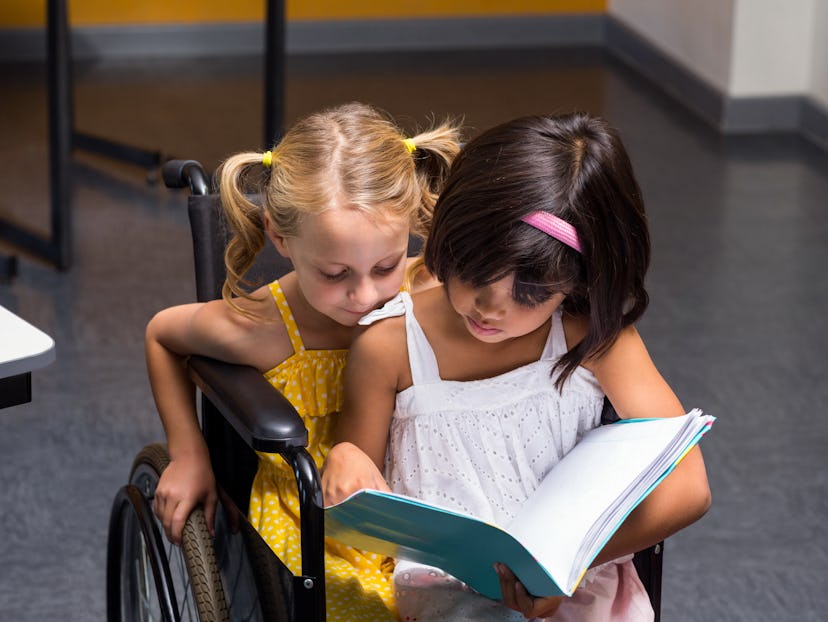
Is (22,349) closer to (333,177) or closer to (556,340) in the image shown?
(333,177)

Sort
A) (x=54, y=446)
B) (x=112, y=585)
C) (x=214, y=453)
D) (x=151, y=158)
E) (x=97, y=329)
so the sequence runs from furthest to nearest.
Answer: (x=151, y=158) < (x=97, y=329) < (x=54, y=446) < (x=112, y=585) < (x=214, y=453)

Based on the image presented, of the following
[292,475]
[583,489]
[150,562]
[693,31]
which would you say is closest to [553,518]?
[583,489]

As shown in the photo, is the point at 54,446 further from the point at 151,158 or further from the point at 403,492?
the point at 151,158

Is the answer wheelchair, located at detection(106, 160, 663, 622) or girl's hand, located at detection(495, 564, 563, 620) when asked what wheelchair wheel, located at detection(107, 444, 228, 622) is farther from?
girl's hand, located at detection(495, 564, 563, 620)

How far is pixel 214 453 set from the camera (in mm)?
1487

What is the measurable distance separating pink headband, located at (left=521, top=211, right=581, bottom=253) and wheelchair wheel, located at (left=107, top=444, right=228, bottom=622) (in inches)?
17.9

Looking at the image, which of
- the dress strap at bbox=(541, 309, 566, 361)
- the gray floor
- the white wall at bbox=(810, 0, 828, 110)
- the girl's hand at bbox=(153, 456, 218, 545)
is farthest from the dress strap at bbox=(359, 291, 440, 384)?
the white wall at bbox=(810, 0, 828, 110)

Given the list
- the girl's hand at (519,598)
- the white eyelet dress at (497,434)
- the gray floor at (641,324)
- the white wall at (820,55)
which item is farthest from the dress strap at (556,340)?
the white wall at (820,55)

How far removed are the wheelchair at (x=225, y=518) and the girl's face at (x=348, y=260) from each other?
104 mm

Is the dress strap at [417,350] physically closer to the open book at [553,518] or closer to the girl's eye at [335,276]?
the girl's eye at [335,276]

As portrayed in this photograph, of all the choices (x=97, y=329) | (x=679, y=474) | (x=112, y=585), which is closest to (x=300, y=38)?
(x=97, y=329)

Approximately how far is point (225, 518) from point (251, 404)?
0.22 m

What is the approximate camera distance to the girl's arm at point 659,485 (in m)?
1.23

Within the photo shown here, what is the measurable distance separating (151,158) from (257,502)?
264 cm
